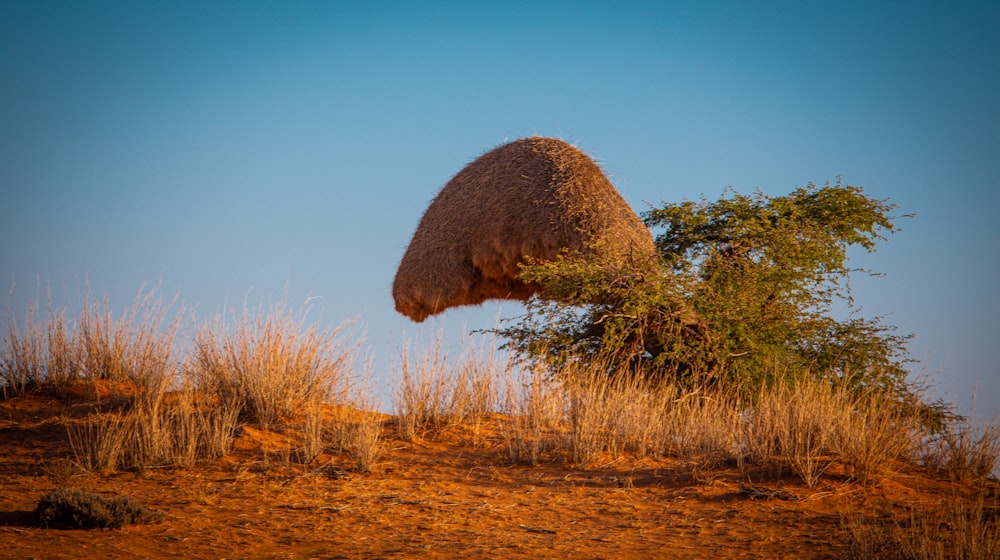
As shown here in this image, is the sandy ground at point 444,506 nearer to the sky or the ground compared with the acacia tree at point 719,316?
nearer to the ground

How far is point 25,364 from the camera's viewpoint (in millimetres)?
12117

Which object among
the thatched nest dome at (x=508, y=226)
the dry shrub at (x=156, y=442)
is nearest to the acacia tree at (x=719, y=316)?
the thatched nest dome at (x=508, y=226)

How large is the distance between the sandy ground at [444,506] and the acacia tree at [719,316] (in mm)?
4340

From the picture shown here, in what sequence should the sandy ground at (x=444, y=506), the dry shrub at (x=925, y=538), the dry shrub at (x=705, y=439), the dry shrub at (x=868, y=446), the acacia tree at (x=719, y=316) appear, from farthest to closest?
the acacia tree at (x=719, y=316) → the dry shrub at (x=705, y=439) → the dry shrub at (x=868, y=446) → the sandy ground at (x=444, y=506) → the dry shrub at (x=925, y=538)

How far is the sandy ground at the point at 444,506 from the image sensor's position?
231 inches

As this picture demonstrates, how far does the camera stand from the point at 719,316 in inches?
568

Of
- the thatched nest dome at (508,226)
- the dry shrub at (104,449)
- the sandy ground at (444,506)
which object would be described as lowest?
the sandy ground at (444,506)

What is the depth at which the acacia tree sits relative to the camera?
14.0m

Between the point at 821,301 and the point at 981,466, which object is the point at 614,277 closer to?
the point at 821,301

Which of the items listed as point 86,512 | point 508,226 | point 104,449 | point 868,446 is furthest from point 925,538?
point 508,226

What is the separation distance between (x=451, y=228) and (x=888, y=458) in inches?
409

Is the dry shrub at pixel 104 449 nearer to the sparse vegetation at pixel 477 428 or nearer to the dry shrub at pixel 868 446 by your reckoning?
the sparse vegetation at pixel 477 428

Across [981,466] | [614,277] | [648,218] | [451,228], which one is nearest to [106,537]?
[981,466]

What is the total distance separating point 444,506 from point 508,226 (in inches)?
363
